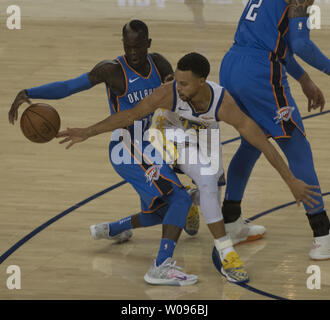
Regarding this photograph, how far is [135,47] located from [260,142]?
1.16 meters

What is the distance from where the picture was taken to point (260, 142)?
5633 millimetres

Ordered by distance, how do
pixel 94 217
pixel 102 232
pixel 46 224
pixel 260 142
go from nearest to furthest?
pixel 260 142
pixel 102 232
pixel 46 224
pixel 94 217

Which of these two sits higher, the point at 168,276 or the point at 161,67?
the point at 161,67

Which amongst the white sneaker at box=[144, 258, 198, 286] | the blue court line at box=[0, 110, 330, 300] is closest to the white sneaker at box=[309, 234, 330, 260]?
the blue court line at box=[0, 110, 330, 300]

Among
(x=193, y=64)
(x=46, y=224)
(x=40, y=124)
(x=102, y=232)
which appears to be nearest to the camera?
(x=193, y=64)

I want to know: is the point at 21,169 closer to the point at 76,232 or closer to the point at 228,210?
the point at 76,232

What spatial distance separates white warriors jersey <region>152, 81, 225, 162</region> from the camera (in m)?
5.74

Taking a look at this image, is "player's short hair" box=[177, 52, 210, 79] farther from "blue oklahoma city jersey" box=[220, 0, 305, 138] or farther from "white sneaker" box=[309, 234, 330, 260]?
"white sneaker" box=[309, 234, 330, 260]

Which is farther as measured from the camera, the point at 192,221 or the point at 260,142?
the point at 192,221

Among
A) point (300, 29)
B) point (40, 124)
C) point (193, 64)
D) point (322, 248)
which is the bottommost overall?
point (322, 248)

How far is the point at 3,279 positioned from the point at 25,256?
0.45 meters

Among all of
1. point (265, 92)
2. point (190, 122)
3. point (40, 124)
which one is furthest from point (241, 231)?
point (40, 124)

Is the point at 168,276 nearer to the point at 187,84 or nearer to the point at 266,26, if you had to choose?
the point at 187,84

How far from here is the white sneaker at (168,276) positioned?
19.0 ft
